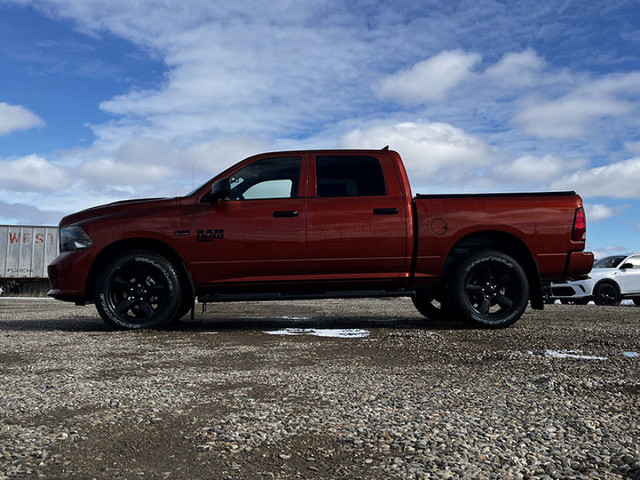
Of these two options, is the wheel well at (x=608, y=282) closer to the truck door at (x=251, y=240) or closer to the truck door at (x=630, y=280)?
the truck door at (x=630, y=280)

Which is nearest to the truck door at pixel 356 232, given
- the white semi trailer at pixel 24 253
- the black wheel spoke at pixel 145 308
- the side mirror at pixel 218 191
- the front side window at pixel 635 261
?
the side mirror at pixel 218 191

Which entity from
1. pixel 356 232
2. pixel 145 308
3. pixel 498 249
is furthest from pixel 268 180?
pixel 498 249

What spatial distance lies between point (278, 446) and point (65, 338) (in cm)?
428

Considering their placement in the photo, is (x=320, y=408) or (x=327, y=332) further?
(x=327, y=332)

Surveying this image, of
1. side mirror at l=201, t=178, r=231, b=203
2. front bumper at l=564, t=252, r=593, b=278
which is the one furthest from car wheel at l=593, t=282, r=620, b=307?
side mirror at l=201, t=178, r=231, b=203

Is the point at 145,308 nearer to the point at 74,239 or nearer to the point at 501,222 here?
the point at 74,239

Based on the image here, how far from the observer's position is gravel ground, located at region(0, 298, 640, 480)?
2184mm

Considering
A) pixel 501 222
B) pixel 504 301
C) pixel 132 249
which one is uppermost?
pixel 501 222

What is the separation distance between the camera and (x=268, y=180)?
6.79 meters

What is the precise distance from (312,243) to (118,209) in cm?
223

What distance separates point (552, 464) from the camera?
7.11 ft

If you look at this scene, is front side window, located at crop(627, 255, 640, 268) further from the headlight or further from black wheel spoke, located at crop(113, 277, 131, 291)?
the headlight

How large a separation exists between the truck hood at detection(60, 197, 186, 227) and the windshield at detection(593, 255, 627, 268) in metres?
13.4

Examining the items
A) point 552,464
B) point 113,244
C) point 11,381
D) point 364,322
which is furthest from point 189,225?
point 552,464
